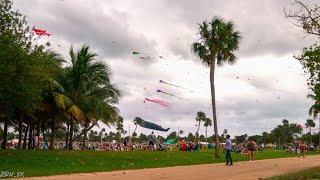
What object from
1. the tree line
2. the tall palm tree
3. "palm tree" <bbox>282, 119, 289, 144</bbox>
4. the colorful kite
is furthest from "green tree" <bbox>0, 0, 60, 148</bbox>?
"palm tree" <bbox>282, 119, 289, 144</bbox>

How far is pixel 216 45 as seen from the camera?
127 ft

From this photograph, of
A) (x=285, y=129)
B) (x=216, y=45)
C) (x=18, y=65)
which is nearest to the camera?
(x=18, y=65)

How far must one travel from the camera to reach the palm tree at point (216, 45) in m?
38.7

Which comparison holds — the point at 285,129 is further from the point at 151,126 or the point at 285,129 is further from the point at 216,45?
the point at 216,45

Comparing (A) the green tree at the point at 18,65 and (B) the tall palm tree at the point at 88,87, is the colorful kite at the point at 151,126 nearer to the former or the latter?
(B) the tall palm tree at the point at 88,87

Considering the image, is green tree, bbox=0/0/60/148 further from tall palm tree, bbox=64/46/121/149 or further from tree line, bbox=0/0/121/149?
tall palm tree, bbox=64/46/121/149

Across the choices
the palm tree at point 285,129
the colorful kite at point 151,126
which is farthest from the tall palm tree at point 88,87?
the palm tree at point 285,129

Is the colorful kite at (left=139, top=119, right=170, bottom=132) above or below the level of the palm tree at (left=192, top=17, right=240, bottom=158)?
below

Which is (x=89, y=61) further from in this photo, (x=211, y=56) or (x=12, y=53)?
(x=12, y=53)

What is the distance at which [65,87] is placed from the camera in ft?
134

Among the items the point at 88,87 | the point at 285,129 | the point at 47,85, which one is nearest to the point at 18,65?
the point at 47,85

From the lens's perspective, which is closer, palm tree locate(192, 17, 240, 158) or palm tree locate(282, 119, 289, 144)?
palm tree locate(192, 17, 240, 158)

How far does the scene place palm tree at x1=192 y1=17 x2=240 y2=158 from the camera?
127ft

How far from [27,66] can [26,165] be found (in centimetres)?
540
